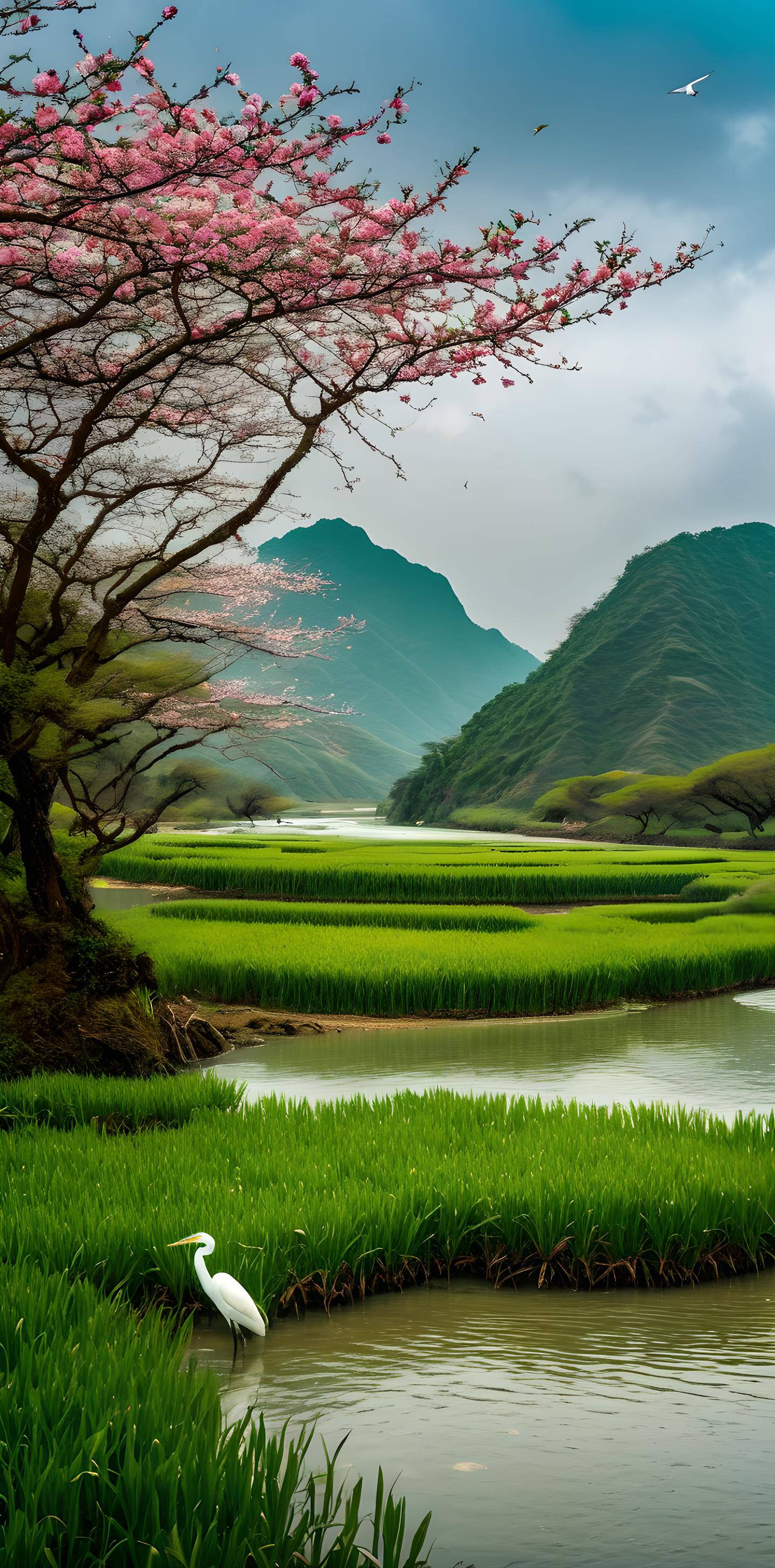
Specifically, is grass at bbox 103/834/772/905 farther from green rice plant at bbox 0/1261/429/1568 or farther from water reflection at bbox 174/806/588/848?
green rice plant at bbox 0/1261/429/1568

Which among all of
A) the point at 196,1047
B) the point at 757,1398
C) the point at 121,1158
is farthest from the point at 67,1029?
the point at 757,1398

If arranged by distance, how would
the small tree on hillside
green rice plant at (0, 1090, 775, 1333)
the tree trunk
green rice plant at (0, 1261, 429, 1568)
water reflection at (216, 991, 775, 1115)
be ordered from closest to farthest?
green rice plant at (0, 1261, 429, 1568) → green rice plant at (0, 1090, 775, 1333) → water reflection at (216, 991, 775, 1115) → the tree trunk → the small tree on hillside

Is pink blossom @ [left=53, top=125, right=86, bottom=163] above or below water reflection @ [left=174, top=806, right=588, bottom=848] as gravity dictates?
above

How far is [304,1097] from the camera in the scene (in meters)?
9.20

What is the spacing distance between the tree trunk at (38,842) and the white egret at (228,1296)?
728cm

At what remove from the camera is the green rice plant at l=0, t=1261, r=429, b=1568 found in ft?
10.0

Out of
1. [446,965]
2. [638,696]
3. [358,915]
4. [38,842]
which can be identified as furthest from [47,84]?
[638,696]

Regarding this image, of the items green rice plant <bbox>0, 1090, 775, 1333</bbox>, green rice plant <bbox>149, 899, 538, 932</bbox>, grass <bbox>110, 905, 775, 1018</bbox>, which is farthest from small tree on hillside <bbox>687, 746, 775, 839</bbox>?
green rice plant <bbox>0, 1090, 775, 1333</bbox>

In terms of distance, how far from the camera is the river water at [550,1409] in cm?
387

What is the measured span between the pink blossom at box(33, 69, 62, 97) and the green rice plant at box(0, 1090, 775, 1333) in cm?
638

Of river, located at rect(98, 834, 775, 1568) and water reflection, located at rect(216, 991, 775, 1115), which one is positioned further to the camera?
water reflection, located at rect(216, 991, 775, 1115)

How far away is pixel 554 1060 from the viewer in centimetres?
1315

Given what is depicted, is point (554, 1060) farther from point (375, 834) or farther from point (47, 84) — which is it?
point (375, 834)

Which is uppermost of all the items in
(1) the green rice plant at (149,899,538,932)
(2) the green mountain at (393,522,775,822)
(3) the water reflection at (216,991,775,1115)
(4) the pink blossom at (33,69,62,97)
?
(2) the green mountain at (393,522,775,822)
